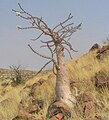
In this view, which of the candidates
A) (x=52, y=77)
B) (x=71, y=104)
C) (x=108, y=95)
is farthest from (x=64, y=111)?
(x=52, y=77)

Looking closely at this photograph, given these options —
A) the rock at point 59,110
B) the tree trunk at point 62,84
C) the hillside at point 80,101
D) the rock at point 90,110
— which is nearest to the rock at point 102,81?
the hillside at point 80,101

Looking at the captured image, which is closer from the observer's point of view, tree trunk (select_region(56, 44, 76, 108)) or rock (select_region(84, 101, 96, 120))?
rock (select_region(84, 101, 96, 120))

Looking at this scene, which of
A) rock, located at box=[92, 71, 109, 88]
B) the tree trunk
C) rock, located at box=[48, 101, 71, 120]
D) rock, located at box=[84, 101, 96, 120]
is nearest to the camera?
rock, located at box=[84, 101, 96, 120]

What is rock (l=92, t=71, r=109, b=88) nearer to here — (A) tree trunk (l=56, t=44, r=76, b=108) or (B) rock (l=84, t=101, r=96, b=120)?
(A) tree trunk (l=56, t=44, r=76, b=108)

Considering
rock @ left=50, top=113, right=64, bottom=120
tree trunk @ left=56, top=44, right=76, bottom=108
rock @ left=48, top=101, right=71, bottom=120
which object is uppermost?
tree trunk @ left=56, top=44, right=76, bottom=108

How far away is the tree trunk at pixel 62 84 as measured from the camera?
8338mm

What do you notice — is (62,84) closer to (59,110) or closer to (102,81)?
(59,110)

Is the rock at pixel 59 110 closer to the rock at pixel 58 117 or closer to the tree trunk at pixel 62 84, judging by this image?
the rock at pixel 58 117

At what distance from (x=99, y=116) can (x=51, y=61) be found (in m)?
1.94

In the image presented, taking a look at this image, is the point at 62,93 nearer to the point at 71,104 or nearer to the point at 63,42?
the point at 71,104

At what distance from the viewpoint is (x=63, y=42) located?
8.78 metres

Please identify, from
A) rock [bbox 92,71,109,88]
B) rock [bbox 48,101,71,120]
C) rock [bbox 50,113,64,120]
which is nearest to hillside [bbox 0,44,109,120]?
rock [bbox 92,71,109,88]

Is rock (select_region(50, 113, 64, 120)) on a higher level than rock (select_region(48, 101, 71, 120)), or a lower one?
lower

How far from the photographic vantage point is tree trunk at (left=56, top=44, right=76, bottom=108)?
27.4ft
